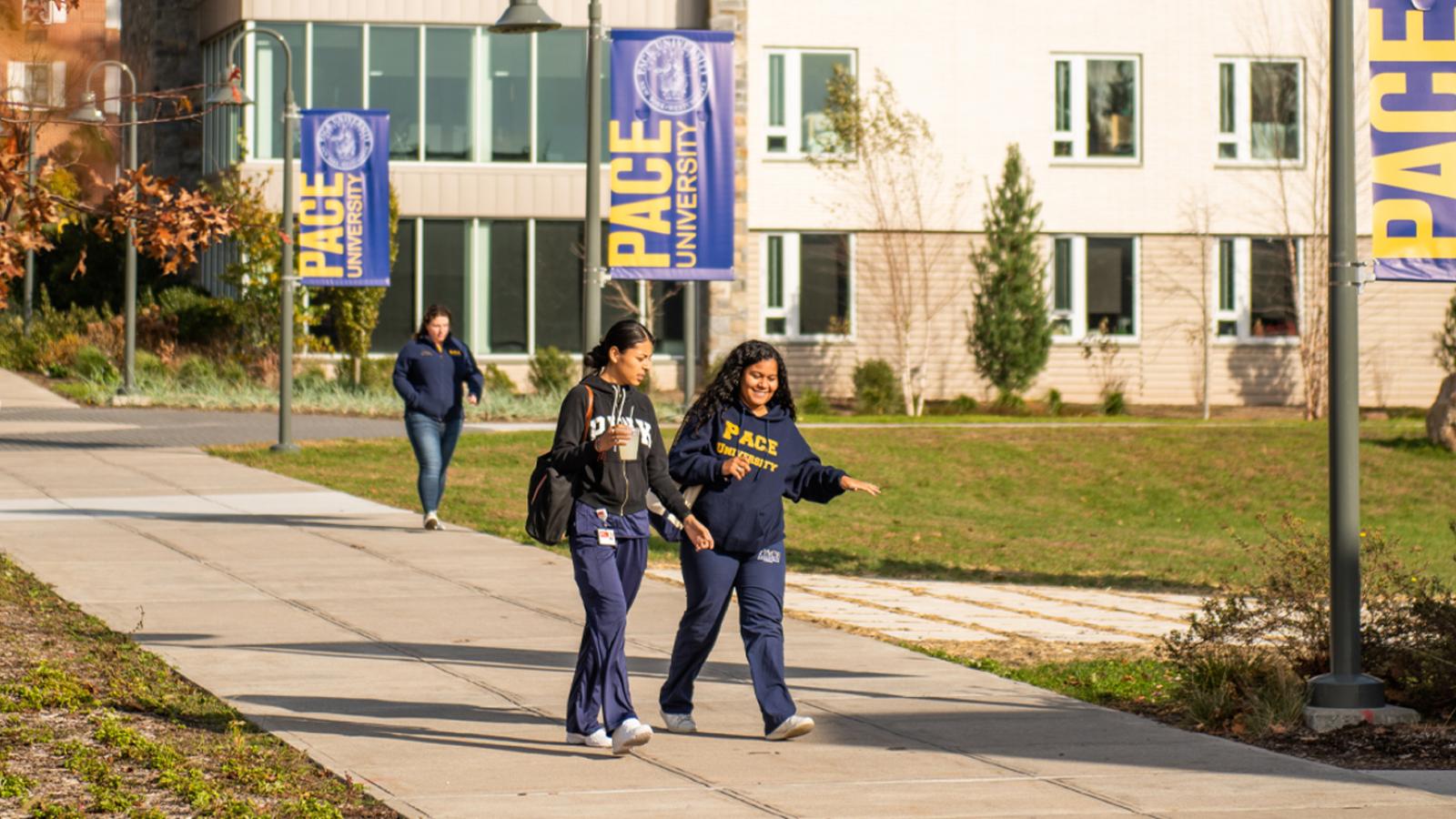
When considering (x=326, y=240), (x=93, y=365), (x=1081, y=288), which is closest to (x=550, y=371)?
(x=93, y=365)

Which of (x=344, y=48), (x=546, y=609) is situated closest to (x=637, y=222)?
(x=546, y=609)

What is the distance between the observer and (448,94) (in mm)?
38094

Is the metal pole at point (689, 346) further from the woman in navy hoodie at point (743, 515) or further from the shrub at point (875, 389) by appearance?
the woman in navy hoodie at point (743, 515)

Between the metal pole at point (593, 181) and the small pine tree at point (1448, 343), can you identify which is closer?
the metal pole at point (593, 181)

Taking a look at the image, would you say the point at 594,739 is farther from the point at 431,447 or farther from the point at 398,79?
the point at 398,79

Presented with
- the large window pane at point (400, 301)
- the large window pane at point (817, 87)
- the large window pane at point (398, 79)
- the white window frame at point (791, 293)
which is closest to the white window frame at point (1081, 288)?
the white window frame at point (791, 293)

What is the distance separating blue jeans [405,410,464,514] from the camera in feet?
56.5

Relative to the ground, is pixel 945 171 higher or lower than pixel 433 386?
higher

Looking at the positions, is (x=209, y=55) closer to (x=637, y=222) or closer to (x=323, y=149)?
(x=323, y=149)

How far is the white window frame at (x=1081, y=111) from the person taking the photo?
4028 cm

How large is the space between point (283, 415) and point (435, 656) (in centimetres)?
1457

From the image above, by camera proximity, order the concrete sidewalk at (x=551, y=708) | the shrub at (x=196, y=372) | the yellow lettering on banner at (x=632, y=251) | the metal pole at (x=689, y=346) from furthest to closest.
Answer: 1. the shrub at (x=196, y=372)
2. the metal pole at (x=689, y=346)
3. the yellow lettering on banner at (x=632, y=251)
4. the concrete sidewalk at (x=551, y=708)

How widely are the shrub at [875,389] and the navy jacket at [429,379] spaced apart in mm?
20215

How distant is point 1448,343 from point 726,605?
34112 mm
